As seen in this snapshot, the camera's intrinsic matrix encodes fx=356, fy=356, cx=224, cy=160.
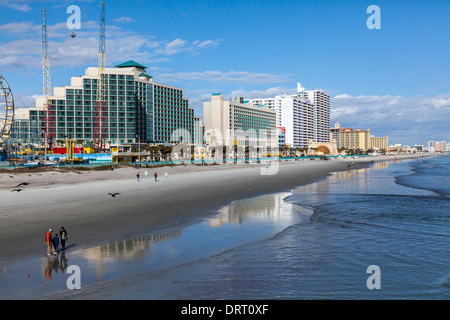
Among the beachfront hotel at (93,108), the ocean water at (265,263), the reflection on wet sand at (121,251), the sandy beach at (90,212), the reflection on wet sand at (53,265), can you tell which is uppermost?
the beachfront hotel at (93,108)

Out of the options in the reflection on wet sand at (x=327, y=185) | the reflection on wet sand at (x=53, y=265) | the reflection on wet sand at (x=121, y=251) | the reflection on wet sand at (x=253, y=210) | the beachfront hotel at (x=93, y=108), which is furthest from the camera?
the beachfront hotel at (x=93, y=108)

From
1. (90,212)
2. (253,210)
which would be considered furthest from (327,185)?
(90,212)

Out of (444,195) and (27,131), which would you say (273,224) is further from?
(27,131)

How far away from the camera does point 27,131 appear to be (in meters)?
147

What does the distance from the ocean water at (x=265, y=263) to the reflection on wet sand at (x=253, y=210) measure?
41 cm

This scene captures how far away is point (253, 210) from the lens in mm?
30109

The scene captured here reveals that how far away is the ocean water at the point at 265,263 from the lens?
40.9ft

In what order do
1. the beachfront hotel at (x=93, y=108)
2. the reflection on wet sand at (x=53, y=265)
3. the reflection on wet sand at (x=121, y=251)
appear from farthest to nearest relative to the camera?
the beachfront hotel at (x=93, y=108)
the reflection on wet sand at (x=121, y=251)
the reflection on wet sand at (x=53, y=265)

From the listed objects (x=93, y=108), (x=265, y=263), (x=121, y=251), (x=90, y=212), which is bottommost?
(x=265, y=263)

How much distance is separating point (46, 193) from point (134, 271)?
28.7m

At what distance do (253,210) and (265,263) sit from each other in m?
14.6

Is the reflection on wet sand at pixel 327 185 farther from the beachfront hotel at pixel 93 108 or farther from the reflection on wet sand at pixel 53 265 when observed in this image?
the beachfront hotel at pixel 93 108

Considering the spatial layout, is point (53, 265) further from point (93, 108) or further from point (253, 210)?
point (93, 108)

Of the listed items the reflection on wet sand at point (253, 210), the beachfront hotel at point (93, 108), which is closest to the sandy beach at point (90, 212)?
the reflection on wet sand at point (253, 210)
